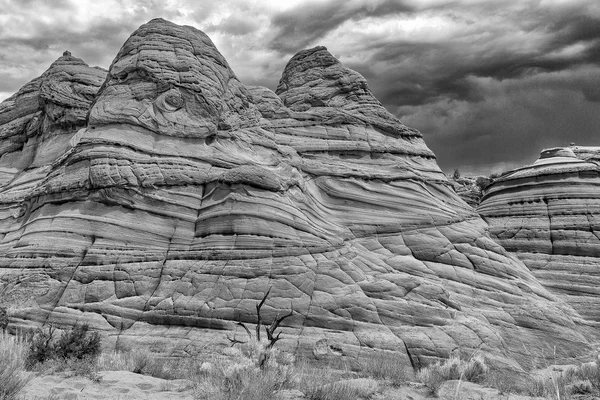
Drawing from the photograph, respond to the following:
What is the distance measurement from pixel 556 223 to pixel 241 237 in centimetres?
1697

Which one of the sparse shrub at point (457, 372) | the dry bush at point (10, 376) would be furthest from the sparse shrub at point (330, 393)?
the dry bush at point (10, 376)

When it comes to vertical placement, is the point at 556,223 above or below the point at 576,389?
above

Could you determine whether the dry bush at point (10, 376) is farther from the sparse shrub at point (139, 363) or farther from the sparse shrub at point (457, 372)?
the sparse shrub at point (457, 372)

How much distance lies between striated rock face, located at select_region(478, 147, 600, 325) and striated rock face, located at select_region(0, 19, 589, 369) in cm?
169

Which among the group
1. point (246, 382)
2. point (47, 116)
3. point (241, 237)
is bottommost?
point (246, 382)

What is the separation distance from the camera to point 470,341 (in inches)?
608

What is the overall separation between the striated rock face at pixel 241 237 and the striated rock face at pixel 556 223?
1689mm

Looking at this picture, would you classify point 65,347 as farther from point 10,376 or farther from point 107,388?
point 10,376

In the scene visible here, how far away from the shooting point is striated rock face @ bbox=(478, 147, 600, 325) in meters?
21.7

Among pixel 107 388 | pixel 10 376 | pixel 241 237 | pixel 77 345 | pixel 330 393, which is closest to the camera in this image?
pixel 10 376

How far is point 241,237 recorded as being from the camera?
17.0 m

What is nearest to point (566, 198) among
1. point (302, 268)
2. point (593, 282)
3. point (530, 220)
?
point (530, 220)

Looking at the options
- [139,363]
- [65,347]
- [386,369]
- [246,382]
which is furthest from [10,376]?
[386,369]

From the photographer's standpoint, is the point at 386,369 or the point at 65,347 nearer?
the point at 65,347
